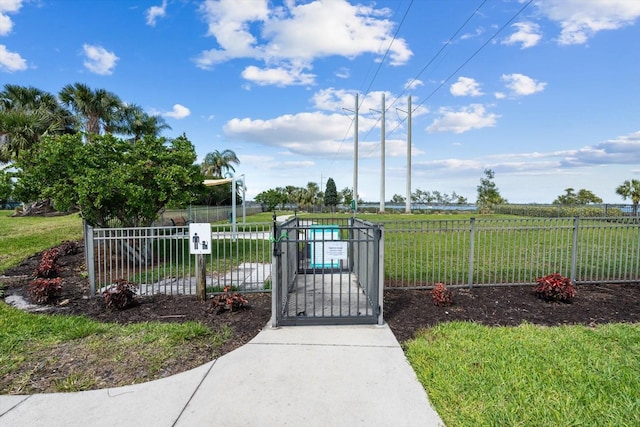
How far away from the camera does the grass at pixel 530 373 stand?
8.79ft

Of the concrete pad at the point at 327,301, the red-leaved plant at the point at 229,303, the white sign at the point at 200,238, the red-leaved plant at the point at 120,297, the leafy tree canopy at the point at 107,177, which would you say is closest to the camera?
the concrete pad at the point at 327,301

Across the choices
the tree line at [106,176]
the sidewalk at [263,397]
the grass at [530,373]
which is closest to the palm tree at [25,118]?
the tree line at [106,176]

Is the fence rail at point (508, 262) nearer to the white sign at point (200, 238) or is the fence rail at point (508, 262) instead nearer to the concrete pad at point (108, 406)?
the white sign at point (200, 238)

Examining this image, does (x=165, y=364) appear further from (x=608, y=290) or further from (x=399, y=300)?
(x=608, y=290)

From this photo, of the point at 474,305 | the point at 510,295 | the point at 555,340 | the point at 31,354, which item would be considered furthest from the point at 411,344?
the point at 31,354

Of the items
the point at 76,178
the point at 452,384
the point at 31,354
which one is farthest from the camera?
the point at 76,178

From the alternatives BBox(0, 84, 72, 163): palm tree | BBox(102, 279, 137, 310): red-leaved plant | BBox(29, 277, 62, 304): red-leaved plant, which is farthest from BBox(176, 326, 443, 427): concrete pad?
BBox(0, 84, 72, 163): palm tree

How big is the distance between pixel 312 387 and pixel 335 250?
6.94ft

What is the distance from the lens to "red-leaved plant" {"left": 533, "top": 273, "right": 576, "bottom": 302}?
550cm

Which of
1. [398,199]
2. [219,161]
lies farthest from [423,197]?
[219,161]

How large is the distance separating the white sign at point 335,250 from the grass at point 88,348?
1632mm

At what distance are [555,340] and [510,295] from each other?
2.03m

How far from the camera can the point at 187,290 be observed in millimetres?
6496

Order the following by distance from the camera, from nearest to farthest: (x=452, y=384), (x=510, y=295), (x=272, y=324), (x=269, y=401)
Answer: (x=269, y=401) < (x=452, y=384) < (x=272, y=324) < (x=510, y=295)
